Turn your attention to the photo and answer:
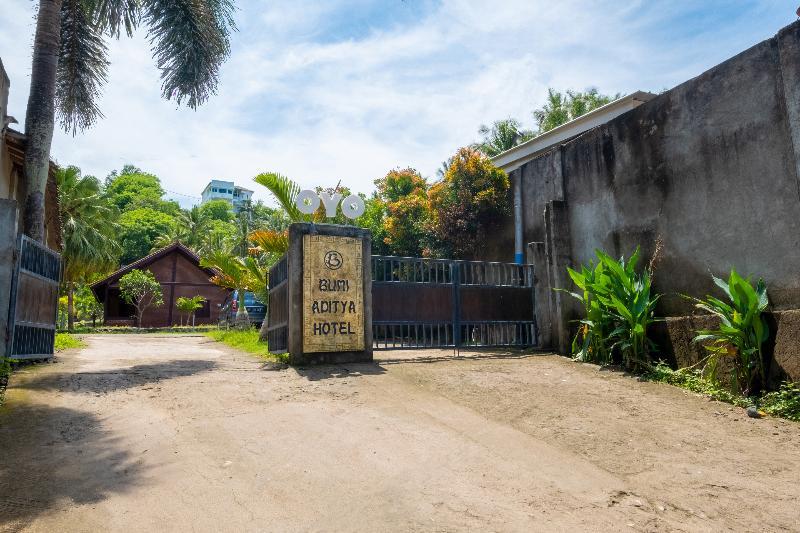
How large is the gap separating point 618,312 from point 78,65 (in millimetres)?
11485

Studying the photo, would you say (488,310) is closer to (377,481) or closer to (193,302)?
(377,481)

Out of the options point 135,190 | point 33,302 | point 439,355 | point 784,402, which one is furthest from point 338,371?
point 135,190

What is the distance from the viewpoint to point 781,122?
5438mm

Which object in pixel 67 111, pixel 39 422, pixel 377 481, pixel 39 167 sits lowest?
pixel 377 481

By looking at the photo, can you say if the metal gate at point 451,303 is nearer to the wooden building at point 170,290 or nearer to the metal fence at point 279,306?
the metal fence at point 279,306

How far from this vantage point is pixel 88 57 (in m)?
10.3

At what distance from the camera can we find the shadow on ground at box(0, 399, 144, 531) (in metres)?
2.61

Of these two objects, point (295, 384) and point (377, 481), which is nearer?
point (377, 481)

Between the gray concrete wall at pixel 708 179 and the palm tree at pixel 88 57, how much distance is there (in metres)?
7.47

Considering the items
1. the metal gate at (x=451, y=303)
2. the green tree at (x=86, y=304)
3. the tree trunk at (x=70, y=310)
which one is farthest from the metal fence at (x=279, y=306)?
the green tree at (x=86, y=304)

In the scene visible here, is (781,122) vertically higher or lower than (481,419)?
higher

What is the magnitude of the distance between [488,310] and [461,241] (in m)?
3.61

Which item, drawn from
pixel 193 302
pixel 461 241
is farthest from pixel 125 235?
pixel 461 241

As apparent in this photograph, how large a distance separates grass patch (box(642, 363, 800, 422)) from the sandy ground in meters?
0.24
